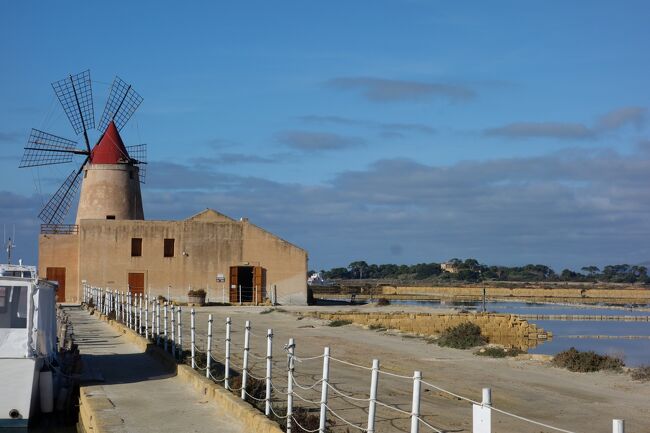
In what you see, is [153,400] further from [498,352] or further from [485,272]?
[485,272]

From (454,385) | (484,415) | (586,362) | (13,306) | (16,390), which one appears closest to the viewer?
(484,415)

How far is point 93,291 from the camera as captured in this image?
36469 mm

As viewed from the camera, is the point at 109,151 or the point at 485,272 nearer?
the point at 109,151

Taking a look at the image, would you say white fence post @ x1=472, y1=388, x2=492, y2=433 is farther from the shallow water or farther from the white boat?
the shallow water

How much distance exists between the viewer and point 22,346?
12.0m

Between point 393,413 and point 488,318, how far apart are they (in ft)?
80.8

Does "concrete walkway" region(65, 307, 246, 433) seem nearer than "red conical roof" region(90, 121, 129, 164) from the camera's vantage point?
Yes

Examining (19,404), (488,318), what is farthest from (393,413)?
(488,318)

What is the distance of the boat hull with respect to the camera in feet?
37.5

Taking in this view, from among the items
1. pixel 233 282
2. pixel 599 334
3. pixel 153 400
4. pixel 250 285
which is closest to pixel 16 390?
pixel 153 400

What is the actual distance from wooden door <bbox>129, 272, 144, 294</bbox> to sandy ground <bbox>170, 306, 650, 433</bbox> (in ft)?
54.5

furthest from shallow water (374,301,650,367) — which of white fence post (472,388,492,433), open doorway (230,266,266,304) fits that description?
white fence post (472,388,492,433)

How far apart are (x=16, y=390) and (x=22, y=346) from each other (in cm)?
66

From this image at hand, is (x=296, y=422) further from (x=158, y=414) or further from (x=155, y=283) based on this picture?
(x=155, y=283)
